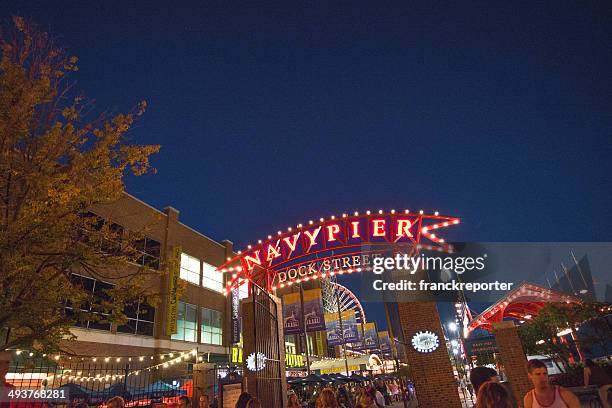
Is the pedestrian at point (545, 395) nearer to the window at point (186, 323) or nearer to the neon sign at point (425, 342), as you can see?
the neon sign at point (425, 342)

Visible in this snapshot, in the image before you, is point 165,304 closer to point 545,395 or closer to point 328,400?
point 328,400

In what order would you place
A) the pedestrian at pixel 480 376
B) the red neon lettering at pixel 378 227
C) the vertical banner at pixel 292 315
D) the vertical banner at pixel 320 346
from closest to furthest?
the pedestrian at pixel 480 376 < the red neon lettering at pixel 378 227 < the vertical banner at pixel 292 315 < the vertical banner at pixel 320 346

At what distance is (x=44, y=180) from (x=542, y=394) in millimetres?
9368

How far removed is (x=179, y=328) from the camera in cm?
2638

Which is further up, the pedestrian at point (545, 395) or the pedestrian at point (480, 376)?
the pedestrian at point (480, 376)

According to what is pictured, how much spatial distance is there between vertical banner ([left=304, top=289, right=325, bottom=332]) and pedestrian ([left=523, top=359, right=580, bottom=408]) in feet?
75.6

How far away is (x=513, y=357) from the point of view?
13.6 m

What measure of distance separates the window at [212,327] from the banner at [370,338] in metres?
22.4

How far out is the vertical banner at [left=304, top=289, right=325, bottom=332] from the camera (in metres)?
26.9

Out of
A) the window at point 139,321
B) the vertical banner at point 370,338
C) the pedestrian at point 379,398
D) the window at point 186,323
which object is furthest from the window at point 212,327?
the vertical banner at point 370,338

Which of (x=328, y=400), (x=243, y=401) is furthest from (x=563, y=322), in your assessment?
(x=243, y=401)

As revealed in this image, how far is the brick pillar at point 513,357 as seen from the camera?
13.3m

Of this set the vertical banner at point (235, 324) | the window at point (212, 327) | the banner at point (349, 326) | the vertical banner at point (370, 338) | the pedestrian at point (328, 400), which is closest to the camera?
the pedestrian at point (328, 400)

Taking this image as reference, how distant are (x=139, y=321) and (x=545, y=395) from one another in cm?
2383
